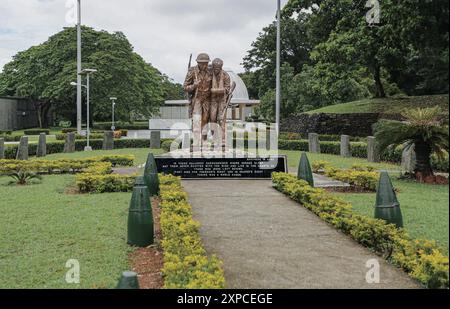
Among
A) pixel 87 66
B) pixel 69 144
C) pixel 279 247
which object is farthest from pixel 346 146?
pixel 87 66

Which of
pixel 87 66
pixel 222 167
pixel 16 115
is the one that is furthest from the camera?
pixel 16 115

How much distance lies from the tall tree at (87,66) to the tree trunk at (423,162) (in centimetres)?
3266

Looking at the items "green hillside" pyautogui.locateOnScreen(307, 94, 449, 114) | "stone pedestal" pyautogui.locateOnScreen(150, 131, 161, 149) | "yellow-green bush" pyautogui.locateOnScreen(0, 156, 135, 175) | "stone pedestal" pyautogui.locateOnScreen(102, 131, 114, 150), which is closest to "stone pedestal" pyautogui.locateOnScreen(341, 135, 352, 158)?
"green hillside" pyautogui.locateOnScreen(307, 94, 449, 114)

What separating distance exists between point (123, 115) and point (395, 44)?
32.9 meters

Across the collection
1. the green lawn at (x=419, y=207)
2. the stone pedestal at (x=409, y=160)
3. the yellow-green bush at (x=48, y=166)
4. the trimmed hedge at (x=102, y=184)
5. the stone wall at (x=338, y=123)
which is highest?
the stone wall at (x=338, y=123)

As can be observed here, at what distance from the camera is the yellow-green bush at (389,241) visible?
15.7ft

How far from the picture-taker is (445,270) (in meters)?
4.48

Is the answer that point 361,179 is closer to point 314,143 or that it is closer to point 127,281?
point 127,281

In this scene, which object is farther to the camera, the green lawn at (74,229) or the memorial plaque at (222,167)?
the memorial plaque at (222,167)

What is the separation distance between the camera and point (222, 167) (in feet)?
44.4

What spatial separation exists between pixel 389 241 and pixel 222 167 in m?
7.76

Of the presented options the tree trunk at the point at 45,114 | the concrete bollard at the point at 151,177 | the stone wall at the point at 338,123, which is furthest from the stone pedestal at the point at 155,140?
the tree trunk at the point at 45,114

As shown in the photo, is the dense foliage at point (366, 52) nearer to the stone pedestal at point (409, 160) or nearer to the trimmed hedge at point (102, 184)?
the stone pedestal at point (409, 160)
